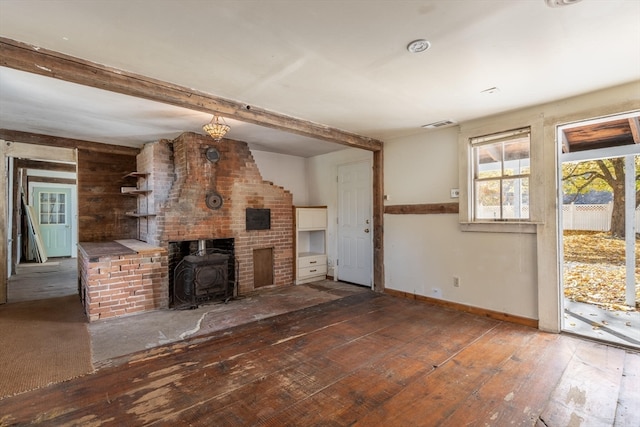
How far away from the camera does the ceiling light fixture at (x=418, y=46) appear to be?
6.59 feet

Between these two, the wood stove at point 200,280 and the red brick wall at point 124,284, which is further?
the wood stove at point 200,280

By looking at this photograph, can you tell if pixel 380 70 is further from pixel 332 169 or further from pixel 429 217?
pixel 332 169

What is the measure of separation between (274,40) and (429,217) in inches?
122

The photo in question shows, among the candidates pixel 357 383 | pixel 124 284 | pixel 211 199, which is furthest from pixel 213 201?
pixel 357 383

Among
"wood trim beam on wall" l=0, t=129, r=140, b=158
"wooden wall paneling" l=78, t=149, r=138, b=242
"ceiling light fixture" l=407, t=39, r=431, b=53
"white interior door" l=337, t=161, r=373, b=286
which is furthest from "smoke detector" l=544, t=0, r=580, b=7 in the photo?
"wooden wall paneling" l=78, t=149, r=138, b=242

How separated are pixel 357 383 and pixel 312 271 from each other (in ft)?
11.2

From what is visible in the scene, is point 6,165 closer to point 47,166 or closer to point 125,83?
point 125,83

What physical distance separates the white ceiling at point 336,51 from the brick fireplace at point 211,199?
3.50 ft

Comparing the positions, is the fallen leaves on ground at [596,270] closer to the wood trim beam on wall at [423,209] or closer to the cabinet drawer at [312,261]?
the wood trim beam on wall at [423,209]

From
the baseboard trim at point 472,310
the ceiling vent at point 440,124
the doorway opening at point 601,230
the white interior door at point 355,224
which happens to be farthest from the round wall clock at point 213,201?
the doorway opening at point 601,230

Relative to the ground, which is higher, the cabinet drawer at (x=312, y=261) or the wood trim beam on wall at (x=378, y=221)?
the wood trim beam on wall at (x=378, y=221)

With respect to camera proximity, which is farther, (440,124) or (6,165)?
(6,165)

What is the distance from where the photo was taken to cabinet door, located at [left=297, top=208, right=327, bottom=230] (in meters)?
5.49

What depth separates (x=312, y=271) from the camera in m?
5.59
